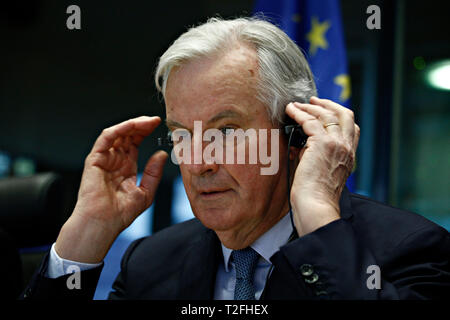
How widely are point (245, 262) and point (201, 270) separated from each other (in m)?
0.16

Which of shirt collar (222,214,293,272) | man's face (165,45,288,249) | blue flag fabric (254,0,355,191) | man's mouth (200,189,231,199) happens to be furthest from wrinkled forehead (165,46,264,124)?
blue flag fabric (254,0,355,191)

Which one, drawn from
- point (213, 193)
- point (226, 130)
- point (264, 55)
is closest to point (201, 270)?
point (213, 193)

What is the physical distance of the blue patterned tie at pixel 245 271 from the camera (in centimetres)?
120

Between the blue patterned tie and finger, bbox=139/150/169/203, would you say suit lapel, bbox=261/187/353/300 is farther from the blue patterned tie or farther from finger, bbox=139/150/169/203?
finger, bbox=139/150/169/203

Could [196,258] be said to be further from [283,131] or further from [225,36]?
[225,36]

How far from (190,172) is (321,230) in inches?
16.2

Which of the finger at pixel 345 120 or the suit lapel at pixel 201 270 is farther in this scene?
the suit lapel at pixel 201 270

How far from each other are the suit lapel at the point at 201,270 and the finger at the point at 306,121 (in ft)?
1.60

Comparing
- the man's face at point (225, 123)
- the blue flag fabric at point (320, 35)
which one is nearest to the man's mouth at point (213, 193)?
the man's face at point (225, 123)

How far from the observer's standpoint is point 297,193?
1027mm

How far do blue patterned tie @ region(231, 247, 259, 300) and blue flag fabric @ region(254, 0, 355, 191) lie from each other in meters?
1.15

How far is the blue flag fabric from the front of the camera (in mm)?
2162

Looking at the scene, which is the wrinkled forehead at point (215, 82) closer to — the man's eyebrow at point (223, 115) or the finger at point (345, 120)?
the man's eyebrow at point (223, 115)

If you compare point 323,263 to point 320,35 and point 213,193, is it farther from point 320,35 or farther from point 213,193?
point 320,35
